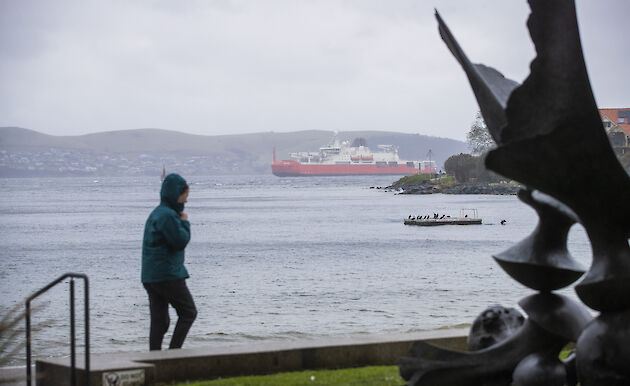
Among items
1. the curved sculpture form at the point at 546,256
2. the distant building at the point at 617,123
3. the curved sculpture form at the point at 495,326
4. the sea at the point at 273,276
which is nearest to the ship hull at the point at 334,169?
the distant building at the point at 617,123

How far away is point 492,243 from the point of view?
1550 inches

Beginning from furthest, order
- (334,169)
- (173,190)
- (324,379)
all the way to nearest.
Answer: (334,169) → (173,190) → (324,379)

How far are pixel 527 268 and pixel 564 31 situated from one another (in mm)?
1584

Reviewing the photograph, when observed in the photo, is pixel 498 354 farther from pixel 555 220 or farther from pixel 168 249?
pixel 168 249

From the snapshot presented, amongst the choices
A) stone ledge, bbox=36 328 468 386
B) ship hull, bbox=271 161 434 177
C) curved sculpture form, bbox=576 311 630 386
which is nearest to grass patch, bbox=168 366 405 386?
stone ledge, bbox=36 328 468 386

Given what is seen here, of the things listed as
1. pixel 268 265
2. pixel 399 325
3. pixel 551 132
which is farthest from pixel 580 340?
pixel 268 265

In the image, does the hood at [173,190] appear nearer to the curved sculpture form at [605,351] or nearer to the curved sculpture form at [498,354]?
the curved sculpture form at [498,354]

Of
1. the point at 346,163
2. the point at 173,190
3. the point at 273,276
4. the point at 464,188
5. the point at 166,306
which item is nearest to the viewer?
the point at 173,190

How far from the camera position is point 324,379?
6281 mm

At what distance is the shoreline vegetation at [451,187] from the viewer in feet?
300

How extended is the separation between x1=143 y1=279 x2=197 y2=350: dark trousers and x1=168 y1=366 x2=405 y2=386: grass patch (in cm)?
73

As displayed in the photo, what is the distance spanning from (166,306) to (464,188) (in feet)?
298

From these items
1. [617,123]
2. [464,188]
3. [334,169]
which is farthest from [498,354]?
[334,169]

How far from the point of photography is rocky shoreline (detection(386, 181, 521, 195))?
9112cm
